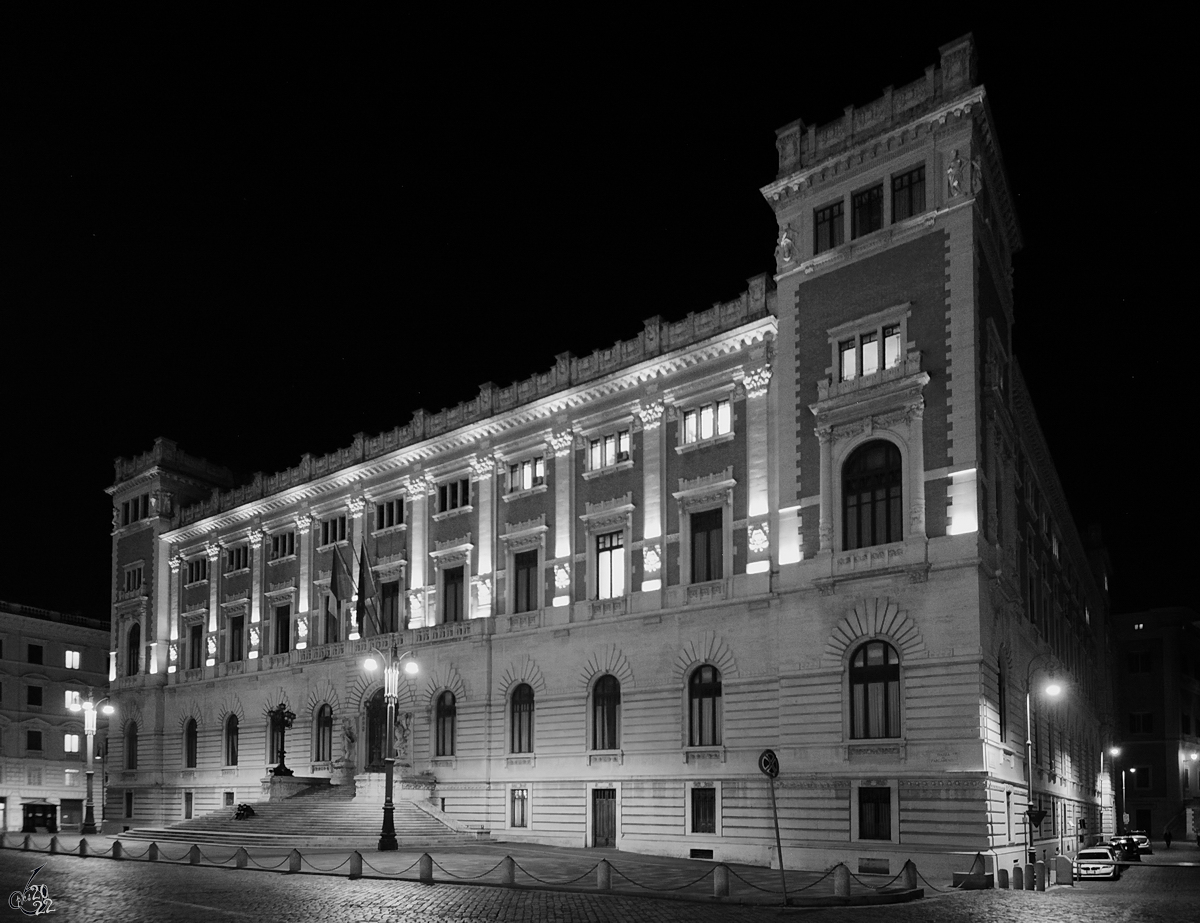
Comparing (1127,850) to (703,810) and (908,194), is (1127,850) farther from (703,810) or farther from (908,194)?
(908,194)

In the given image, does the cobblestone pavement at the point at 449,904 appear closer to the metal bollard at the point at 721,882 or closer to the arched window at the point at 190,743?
the metal bollard at the point at 721,882

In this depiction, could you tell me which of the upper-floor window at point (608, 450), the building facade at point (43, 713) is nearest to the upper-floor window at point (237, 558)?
the building facade at point (43, 713)

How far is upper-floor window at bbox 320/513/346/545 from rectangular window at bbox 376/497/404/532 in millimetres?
2996

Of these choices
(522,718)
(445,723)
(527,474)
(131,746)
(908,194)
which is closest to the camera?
(908,194)

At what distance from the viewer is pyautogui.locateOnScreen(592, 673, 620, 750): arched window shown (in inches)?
1906

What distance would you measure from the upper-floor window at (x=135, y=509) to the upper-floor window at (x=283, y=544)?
573 inches

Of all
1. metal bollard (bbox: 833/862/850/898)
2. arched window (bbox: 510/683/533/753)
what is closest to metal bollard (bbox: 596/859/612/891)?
metal bollard (bbox: 833/862/850/898)

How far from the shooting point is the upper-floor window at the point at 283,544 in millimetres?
66750

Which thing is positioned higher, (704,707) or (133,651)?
(133,651)

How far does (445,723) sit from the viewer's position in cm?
5528

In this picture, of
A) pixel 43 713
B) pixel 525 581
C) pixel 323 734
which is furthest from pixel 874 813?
pixel 43 713

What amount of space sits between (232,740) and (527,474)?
88.5ft

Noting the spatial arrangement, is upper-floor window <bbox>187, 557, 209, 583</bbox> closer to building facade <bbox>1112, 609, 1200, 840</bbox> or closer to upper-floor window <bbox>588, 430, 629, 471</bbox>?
upper-floor window <bbox>588, 430, 629, 471</bbox>

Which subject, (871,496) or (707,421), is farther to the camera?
(707,421)
